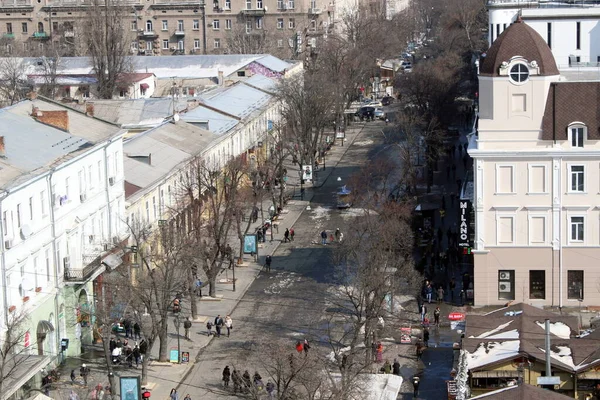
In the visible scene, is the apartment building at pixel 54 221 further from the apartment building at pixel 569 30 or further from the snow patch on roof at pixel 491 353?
the apartment building at pixel 569 30

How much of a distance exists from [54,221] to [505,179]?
820 inches

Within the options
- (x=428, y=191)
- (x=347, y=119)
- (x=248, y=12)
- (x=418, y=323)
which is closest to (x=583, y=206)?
(x=418, y=323)

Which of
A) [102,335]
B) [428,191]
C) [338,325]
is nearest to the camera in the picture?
[102,335]

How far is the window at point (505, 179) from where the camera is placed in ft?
213

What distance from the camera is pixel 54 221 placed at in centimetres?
5831

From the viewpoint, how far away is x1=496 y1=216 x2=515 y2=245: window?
65.0 meters

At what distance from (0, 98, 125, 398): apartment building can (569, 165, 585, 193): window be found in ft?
68.9

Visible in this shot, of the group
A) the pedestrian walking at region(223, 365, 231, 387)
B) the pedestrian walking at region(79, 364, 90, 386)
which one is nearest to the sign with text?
the pedestrian walking at region(223, 365, 231, 387)

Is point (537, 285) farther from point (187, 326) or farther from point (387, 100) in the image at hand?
point (387, 100)

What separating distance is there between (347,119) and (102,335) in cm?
7372

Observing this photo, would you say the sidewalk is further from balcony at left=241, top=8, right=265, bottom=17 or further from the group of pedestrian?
balcony at left=241, top=8, right=265, bottom=17

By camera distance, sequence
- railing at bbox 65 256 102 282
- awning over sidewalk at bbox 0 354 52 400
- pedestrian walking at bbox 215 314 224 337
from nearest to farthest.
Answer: awning over sidewalk at bbox 0 354 52 400
railing at bbox 65 256 102 282
pedestrian walking at bbox 215 314 224 337

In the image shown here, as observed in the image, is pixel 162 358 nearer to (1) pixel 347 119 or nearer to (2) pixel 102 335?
(2) pixel 102 335

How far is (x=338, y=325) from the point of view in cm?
6228
